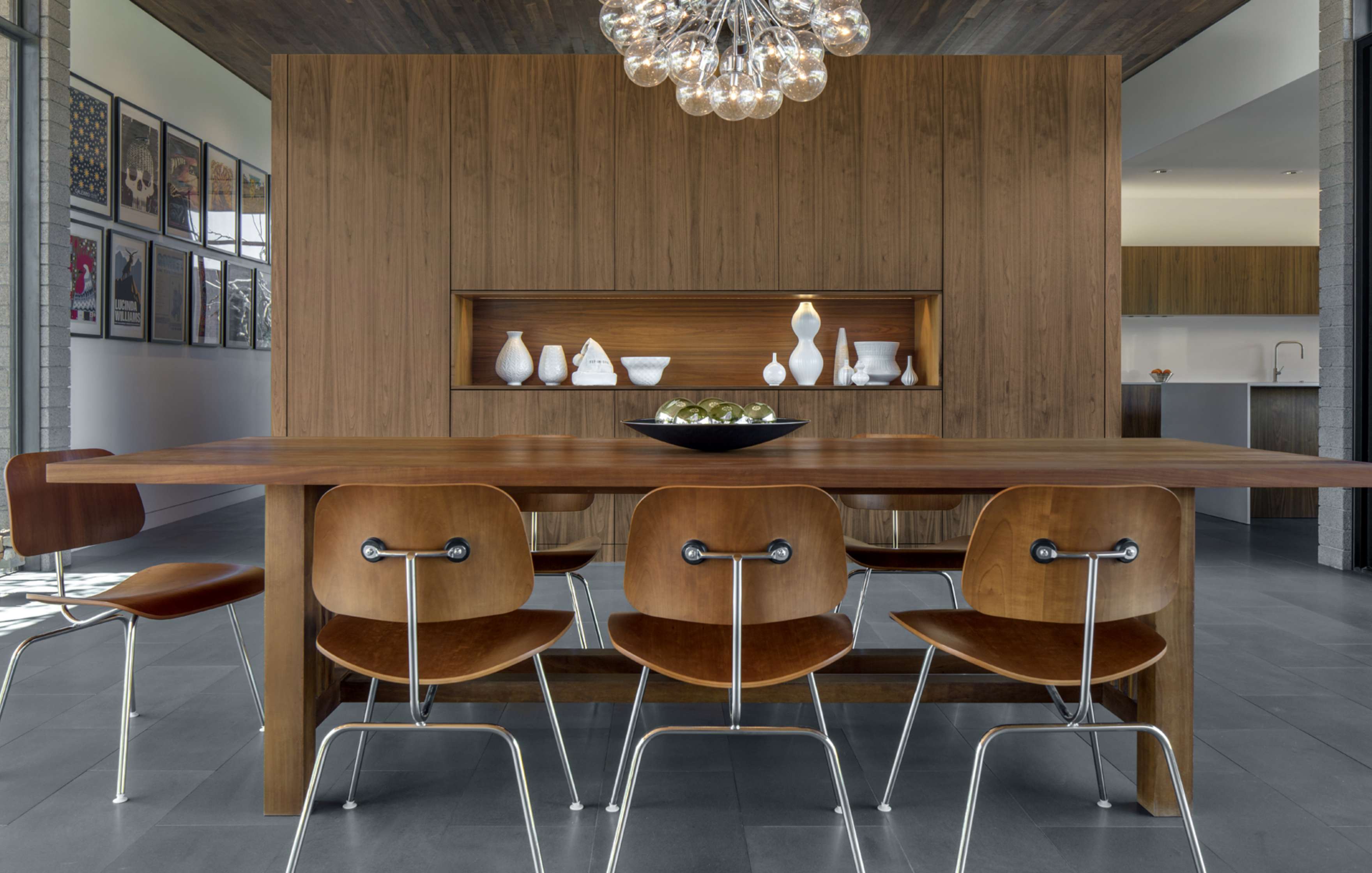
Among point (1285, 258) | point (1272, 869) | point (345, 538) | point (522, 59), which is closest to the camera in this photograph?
point (345, 538)

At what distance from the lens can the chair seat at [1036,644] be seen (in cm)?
154

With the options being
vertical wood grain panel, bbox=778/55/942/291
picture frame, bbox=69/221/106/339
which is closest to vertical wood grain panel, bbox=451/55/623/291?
vertical wood grain panel, bbox=778/55/942/291

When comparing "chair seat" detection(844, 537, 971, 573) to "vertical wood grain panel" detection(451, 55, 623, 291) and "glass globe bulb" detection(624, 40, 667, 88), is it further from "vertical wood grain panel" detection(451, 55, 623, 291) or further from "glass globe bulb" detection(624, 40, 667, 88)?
"vertical wood grain panel" detection(451, 55, 623, 291)

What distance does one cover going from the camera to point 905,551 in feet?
8.60

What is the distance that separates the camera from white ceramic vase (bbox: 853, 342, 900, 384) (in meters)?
4.77

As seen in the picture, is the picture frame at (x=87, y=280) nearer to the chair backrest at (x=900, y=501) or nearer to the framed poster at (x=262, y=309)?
the framed poster at (x=262, y=309)

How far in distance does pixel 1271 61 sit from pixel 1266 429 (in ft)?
7.66

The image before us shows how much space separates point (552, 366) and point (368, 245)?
3.70 feet

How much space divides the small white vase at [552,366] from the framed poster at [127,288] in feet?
8.43

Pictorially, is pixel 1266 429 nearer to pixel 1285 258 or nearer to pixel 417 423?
pixel 1285 258

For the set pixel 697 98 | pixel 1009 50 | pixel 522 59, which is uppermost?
pixel 1009 50

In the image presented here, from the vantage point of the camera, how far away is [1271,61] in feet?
16.3

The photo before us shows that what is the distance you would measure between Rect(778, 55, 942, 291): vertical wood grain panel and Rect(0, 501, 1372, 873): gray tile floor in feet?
8.16

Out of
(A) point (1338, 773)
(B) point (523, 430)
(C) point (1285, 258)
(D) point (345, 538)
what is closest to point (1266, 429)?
(C) point (1285, 258)
